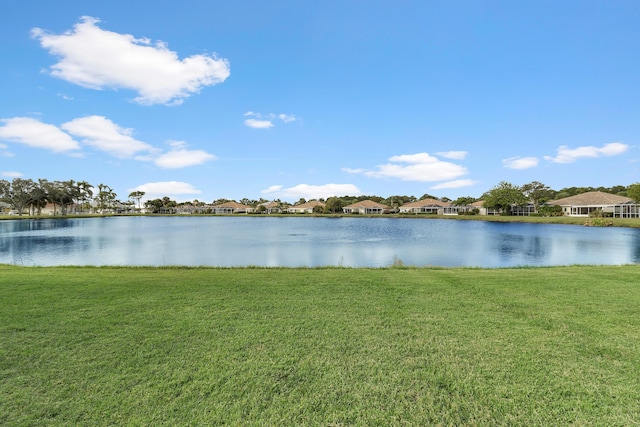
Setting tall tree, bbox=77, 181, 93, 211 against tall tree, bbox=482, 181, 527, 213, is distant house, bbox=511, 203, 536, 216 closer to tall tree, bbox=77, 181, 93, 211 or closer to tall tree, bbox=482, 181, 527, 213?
tall tree, bbox=482, 181, 527, 213

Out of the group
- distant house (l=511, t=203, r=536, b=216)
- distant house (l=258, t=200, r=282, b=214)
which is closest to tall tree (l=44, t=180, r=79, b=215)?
distant house (l=258, t=200, r=282, b=214)

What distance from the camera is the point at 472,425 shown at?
241cm

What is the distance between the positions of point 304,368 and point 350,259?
43.1 feet

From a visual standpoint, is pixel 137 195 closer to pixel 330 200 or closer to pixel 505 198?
pixel 330 200

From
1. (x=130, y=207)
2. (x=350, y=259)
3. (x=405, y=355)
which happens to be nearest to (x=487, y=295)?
(x=405, y=355)

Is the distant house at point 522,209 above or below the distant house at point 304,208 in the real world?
below

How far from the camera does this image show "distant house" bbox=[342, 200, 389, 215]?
8494cm

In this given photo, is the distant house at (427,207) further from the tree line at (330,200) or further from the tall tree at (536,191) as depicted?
the tall tree at (536,191)

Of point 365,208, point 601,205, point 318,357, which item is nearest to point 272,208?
point 365,208

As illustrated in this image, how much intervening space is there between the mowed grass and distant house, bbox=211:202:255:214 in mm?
100197

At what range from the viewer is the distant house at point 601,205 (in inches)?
1973

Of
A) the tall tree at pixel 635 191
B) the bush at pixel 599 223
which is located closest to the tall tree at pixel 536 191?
the tall tree at pixel 635 191

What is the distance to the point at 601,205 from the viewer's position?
176 ft

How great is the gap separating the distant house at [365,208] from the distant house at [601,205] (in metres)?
36.6
